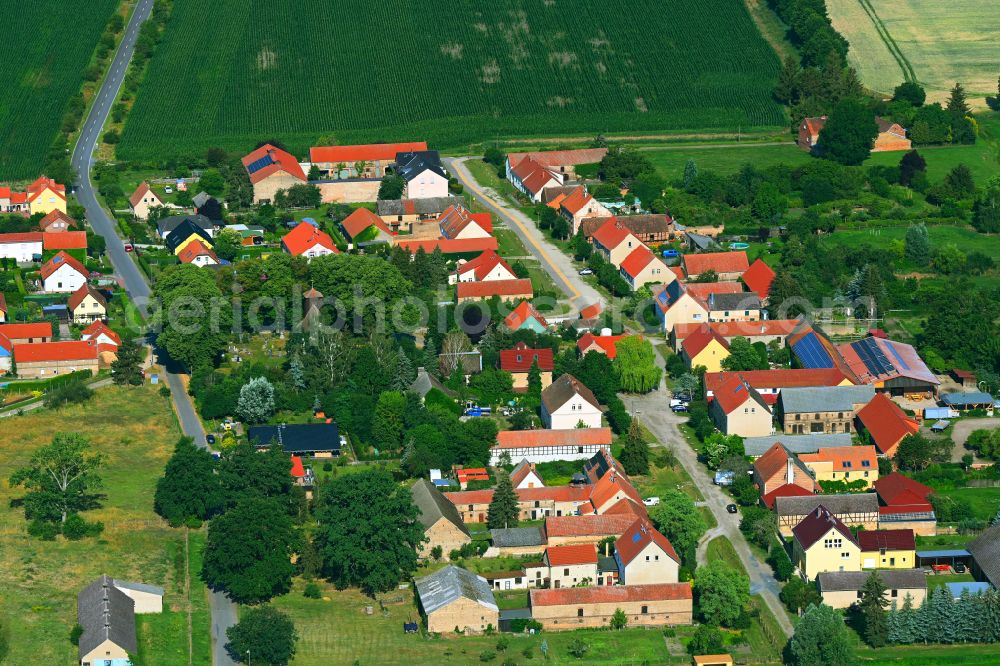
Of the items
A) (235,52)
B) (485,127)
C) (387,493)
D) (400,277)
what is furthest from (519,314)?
(235,52)

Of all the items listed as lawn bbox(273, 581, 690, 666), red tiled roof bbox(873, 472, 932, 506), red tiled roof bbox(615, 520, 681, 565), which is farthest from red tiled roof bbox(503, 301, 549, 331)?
lawn bbox(273, 581, 690, 666)

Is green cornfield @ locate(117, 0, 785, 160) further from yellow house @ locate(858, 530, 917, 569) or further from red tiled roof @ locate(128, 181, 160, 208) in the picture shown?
yellow house @ locate(858, 530, 917, 569)

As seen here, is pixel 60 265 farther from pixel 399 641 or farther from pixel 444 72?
pixel 444 72

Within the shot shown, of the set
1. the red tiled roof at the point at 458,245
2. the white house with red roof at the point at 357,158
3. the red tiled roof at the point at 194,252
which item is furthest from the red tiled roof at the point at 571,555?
the white house with red roof at the point at 357,158

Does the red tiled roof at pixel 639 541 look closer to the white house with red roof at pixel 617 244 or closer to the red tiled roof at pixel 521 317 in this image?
the red tiled roof at pixel 521 317

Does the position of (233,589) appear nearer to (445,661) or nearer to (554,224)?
(445,661)
